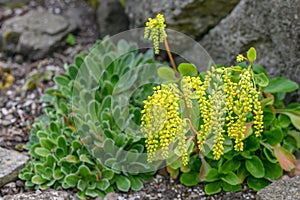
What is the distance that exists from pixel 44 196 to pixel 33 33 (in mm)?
1768

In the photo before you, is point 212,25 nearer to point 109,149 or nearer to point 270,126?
point 270,126

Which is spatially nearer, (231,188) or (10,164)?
(231,188)

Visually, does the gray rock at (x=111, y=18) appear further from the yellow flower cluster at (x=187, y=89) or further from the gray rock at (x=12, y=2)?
the yellow flower cluster at (x=187, y=89)

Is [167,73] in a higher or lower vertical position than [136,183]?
higher

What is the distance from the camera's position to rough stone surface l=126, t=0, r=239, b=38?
3.80 m

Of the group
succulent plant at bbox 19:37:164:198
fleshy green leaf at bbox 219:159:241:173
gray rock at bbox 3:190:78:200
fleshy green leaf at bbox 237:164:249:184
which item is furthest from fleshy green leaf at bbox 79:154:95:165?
fleshy green leaf at bbox 237:164:249:184

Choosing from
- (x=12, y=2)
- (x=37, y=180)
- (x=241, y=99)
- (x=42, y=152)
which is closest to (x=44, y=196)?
(x=37, y=180)

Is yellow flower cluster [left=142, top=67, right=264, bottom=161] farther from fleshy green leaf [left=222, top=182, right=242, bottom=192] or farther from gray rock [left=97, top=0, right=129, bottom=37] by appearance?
gray rock [left=97, top=0, right=129, bottom=37]

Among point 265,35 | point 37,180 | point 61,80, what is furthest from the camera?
point 61,80

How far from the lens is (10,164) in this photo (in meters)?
3.30

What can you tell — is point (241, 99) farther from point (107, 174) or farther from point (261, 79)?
point (107, 174)

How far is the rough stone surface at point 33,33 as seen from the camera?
4379mm

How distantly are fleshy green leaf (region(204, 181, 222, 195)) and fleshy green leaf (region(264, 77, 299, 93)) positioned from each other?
634mm

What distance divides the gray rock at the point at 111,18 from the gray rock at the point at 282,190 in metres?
2.02
